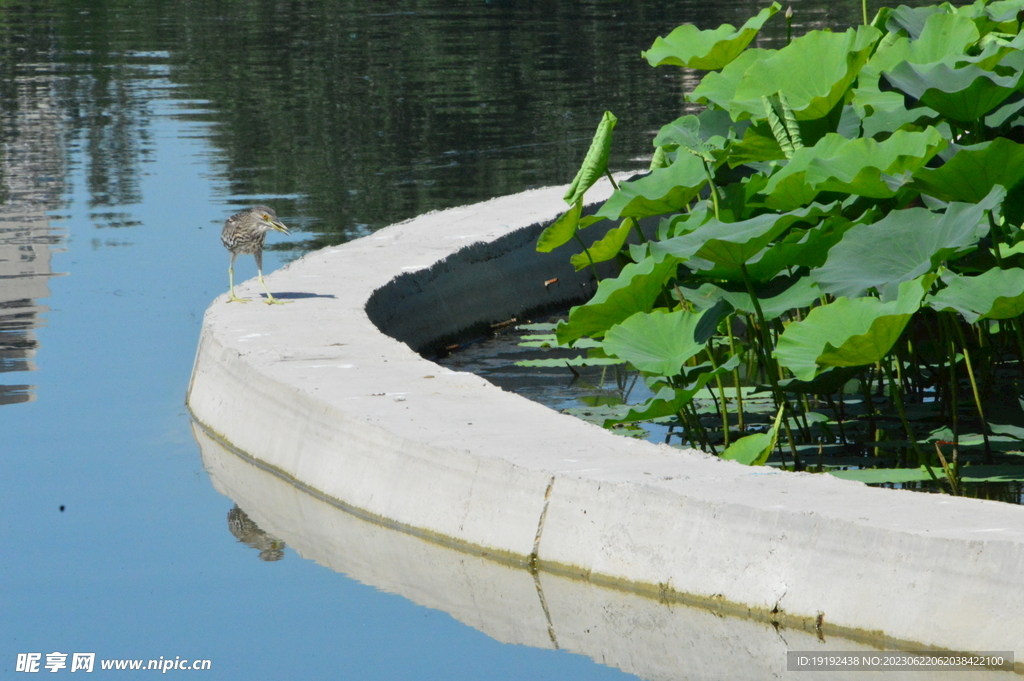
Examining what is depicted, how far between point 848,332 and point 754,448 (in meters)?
0.58

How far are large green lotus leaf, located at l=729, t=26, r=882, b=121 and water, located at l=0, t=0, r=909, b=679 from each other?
2.50 m

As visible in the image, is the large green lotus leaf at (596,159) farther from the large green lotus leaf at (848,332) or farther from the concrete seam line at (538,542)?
the concrete seam line at (538,542)

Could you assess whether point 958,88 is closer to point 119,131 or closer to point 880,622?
point 880,622

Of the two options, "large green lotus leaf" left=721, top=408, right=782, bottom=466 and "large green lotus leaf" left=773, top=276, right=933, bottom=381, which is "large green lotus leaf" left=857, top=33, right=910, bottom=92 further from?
"large green lotus leaf" left=721, top=408, right=782, bottom=466

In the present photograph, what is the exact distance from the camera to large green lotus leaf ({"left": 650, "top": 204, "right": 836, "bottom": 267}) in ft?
14.6

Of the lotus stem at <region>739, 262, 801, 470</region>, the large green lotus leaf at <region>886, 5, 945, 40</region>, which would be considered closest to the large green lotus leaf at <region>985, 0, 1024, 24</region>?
the large green lotus leaf at <region>886, 5, 945, 40</region>

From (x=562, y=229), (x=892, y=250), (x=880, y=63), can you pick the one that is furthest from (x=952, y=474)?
(x=562, y=229)

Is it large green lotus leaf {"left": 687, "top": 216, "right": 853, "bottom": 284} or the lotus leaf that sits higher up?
large green lotus leaf {"left": 687, "top": 216, "right": 853, "bottom": 284}

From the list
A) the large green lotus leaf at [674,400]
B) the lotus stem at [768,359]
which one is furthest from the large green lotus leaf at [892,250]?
the large green lotus leaf at [674,400]

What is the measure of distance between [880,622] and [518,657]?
0.89 m

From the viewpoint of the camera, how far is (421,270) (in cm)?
702

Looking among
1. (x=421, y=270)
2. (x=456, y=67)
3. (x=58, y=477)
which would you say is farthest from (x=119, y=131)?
(x=58, y=477)

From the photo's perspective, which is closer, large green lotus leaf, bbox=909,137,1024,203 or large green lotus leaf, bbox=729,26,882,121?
large green lotus leaf, bbox=909,137,1024,203

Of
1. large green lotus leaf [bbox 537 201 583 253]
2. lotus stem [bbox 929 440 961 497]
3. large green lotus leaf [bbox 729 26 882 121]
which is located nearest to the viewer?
lotus stem [bbox 929 440 961 497]
